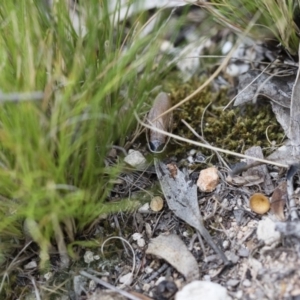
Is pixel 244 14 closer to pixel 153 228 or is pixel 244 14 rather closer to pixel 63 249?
pixel 153 228

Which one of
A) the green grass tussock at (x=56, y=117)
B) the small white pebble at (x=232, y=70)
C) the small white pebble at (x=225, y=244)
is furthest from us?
the small white pebble at (x=232, y=70)

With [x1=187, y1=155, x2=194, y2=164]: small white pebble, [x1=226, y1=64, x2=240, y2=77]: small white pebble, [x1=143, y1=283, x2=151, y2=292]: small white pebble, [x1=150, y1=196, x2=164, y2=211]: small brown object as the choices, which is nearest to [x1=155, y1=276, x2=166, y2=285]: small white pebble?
[x1=143, y1=283, x2=151, y2=292]: small white pebble

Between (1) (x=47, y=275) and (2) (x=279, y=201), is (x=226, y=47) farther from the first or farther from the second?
(1) (x=47, y=275)

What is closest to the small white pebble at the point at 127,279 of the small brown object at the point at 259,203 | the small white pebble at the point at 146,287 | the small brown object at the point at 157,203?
the small white pebble at the point at 146,287

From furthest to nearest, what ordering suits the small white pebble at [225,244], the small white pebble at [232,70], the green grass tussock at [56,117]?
the small white pebble at [232,70], the small white pebble at [225,244], the green grass tussock at [56,117]

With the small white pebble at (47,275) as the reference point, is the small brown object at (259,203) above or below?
above

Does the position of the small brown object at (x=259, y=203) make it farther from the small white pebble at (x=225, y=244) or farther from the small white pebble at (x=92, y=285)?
the small white pebble at (x=92, y=285)
